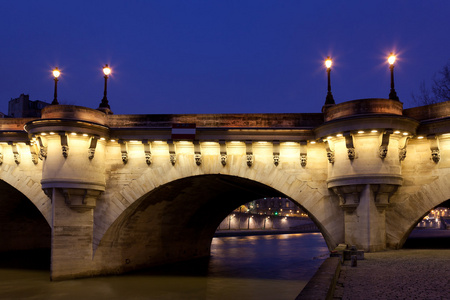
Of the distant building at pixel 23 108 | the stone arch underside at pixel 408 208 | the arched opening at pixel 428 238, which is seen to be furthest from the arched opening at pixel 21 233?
the distant building at pixel 23 108

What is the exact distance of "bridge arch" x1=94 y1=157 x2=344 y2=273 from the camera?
18.6m

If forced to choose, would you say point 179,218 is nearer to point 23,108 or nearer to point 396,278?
point 396,278

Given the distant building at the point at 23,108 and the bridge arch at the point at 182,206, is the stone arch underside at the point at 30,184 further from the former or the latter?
the distant building at the point at 23,108

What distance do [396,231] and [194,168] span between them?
8.54 m

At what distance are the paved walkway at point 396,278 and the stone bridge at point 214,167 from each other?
9.40 feet

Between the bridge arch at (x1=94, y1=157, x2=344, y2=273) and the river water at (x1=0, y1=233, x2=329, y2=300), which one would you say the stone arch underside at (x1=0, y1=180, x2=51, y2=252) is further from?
the bridge arch at (x1=94, y1=157, x2=344, y2=273)

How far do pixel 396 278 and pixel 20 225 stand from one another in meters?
30.1

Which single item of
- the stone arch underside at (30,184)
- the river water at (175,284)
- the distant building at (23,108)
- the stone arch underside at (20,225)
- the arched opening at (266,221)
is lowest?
the arched opening at (266,221)

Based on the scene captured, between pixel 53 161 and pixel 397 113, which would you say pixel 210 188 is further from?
pixel 397 113

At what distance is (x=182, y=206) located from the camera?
2569 cm

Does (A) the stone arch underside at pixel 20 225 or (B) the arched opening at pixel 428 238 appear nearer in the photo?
(B) the arched opening at pixel 428 238

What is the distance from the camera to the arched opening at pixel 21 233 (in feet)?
92.0

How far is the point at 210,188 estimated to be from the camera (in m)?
24.6

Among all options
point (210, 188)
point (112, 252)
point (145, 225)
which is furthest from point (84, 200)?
point (210, 188)
